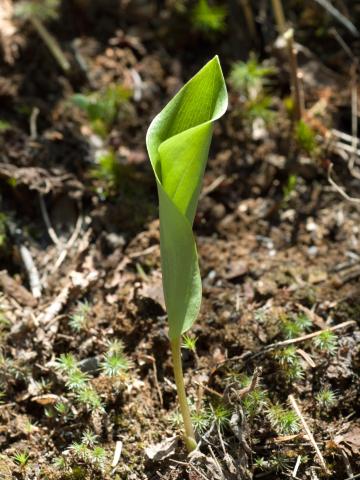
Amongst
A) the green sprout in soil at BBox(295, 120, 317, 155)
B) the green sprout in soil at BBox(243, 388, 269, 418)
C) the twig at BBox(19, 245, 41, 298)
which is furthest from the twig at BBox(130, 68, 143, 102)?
the green sprout in soil at BBox(243, 388, 269, 418)

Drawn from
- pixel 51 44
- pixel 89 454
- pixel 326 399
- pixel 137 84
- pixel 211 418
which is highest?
pixel 51 44

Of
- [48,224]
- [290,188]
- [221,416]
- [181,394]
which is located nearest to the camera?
[181,394]

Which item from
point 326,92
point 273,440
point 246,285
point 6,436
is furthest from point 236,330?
point 326,92

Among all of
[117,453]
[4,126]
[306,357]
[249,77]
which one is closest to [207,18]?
[249,77]

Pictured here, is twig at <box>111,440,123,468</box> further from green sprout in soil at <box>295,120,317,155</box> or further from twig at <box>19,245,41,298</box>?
green sprout in soil at <box>295,120,317,155</box>

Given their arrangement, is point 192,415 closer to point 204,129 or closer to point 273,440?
point 273,440

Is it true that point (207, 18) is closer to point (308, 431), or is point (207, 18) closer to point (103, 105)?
point (103, 105)

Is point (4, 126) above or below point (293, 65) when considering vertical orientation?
above
